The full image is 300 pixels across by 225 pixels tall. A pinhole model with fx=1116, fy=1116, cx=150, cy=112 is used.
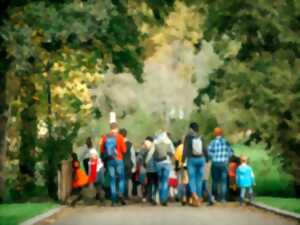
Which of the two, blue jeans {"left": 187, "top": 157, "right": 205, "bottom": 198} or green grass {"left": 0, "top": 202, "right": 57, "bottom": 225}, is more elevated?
blue jeans {"left": 187, "top": 157, "right": 205, "bottom": 198}

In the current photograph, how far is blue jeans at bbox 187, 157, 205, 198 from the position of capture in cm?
2747

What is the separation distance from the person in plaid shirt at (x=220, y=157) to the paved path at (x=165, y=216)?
1.06 meters

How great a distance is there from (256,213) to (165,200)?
178 inches

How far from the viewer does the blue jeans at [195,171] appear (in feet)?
90.1

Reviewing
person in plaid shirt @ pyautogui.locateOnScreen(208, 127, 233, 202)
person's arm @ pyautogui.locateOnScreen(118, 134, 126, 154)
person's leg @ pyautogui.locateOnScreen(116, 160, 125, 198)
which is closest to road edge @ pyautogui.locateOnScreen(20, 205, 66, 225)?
person's leg @ pyautogui.locateOnScreen(116, 160, 125, 198)

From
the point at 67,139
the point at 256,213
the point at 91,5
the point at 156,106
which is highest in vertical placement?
the point at 156,106

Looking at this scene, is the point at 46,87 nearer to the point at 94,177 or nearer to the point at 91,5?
the point at 94,177

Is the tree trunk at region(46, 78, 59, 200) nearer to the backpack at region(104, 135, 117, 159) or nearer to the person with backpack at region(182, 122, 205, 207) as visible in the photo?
the backpack at region(104, 135, 117, 159)

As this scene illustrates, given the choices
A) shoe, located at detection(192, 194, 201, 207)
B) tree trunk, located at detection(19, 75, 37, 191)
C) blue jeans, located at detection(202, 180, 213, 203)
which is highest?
tree trunk, located at detection(19, 75, 37, 191)

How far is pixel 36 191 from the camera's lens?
1329 inches

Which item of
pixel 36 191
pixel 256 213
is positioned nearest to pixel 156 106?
pixel 36 191

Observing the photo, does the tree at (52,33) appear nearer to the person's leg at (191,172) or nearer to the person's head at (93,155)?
the person's head at (93,155)

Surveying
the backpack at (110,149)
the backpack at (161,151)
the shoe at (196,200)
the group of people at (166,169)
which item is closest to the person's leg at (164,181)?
the group of people at (166,169)

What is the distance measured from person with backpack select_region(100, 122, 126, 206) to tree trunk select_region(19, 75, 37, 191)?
9.31 feet
